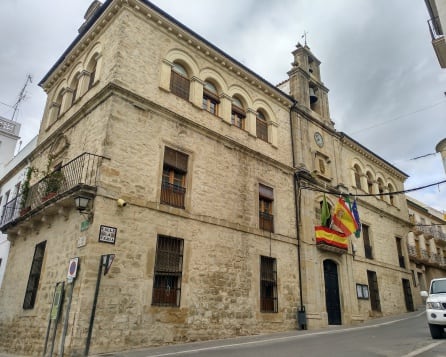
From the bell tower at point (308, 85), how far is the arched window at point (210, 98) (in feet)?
18.4

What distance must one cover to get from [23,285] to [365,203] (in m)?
17.2

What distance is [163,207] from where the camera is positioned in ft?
34.7

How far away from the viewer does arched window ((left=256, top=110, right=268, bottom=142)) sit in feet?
50.6

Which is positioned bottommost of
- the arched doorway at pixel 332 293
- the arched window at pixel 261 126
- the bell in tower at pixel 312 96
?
the arched doorway at pixel 332 293

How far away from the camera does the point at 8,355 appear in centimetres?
999

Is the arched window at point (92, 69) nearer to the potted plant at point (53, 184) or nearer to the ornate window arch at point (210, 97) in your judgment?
the potted plant at point (53, 184)

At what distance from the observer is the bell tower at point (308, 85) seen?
18438 millimetres

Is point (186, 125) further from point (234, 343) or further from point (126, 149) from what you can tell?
point (234, 343)

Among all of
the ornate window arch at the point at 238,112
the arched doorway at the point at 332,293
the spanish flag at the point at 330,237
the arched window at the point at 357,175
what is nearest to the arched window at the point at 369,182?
the arched window at the point at 357,175

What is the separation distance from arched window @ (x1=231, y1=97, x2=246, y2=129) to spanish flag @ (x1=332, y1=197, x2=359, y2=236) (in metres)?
5.52

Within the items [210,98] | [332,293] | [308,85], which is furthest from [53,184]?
[308,85]

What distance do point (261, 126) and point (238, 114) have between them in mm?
1388

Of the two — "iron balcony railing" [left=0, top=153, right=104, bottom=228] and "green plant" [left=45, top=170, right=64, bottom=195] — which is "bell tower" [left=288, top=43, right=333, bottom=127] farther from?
"green plant" [left=45, top=170, right=64, bottom=195]

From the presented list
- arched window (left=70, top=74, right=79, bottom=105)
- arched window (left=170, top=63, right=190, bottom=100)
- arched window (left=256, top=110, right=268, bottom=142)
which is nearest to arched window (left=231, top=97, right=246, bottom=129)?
arched window (left=256, top=110, right=268, bottom=142)
